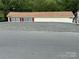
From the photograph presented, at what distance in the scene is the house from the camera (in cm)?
4641

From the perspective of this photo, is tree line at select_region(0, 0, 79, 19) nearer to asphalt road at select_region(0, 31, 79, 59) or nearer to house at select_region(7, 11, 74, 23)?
house at select_region(7, 11, 74, 23)

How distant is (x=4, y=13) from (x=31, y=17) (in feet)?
22.7

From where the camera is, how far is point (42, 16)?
1854 inches

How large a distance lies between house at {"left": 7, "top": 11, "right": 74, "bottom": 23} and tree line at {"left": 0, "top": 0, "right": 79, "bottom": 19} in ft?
12.1

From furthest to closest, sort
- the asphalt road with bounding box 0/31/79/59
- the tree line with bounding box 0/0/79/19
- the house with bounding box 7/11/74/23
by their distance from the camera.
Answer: the tree line with bounding box 0/0/79/19 < the house with bounding box 7/11/74/23 < the asphalt road with bounding box 0/31/79/59

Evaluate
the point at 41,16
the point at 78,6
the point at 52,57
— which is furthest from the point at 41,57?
the point at 78,6

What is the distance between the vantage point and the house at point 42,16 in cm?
4641

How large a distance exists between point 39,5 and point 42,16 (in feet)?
26.3

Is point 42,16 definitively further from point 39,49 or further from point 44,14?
point 39,49

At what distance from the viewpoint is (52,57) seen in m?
6.16

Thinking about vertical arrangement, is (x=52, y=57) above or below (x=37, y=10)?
above

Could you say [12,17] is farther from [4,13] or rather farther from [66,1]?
[66,1]

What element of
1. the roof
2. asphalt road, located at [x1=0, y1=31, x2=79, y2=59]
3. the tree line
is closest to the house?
the roof

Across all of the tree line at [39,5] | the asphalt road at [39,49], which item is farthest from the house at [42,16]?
the asphalt road at [39,49]
